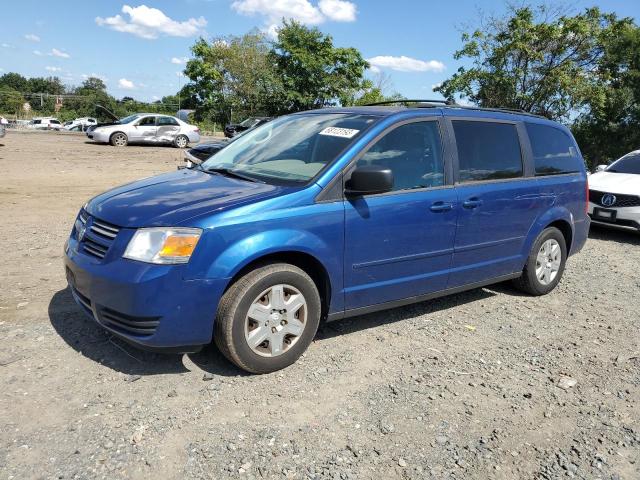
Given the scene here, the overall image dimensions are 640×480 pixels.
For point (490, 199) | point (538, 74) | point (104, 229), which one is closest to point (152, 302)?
point (104, 229)

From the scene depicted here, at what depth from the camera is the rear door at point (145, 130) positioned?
75.3 feet

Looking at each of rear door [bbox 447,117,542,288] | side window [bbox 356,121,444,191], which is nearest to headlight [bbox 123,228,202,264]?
side window [bbox 356,121,444,191]

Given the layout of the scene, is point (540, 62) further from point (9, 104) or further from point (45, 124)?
point (9, 104)

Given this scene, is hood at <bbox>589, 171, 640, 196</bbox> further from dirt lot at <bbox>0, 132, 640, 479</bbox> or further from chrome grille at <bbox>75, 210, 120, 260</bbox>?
chrome grille at <bbox>75, 210, 120, 260</bbox>

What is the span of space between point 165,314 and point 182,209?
660 millimetres

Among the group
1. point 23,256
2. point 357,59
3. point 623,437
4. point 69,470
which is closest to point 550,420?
point 623,437

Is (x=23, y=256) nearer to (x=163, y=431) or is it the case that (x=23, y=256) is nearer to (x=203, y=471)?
(x=163, y=431)

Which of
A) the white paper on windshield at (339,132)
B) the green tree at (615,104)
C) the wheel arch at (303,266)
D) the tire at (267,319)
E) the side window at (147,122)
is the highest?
the green tree at (615,104)

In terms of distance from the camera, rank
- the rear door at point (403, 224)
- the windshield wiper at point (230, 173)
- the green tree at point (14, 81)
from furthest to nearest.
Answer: the green tree at point (14, 81) < the windshield wiper at point (230, 173) < the rear door at point (403, 224)

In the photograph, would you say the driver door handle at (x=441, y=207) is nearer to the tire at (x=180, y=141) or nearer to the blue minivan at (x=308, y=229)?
the blue minivan at (x=308, y=229)

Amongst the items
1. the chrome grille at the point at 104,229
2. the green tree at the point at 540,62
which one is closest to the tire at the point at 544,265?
the chrome grille at the point at 104,229

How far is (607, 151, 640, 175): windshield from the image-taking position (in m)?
9.79

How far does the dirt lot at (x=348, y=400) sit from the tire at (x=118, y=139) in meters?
18.8

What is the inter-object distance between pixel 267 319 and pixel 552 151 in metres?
3.64
